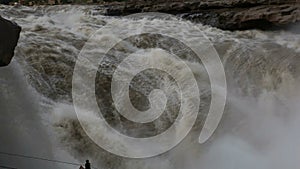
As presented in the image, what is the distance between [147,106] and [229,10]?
571 centimetres

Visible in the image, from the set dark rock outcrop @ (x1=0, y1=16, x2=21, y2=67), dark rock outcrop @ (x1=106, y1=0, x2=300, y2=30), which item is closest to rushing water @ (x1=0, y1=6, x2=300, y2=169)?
dark rock outcrop @ (x1=0, y1=16, x2=21, y2=67)

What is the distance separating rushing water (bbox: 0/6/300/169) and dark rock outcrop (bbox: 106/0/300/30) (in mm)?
1445

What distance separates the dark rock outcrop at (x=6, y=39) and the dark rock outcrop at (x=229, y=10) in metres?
6.74

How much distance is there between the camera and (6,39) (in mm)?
7117

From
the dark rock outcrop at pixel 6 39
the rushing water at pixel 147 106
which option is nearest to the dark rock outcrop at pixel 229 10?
the rushing water at pixel 147 106

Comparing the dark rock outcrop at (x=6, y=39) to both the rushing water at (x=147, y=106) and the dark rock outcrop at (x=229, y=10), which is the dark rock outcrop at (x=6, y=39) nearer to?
the rushing water at (x=147, y=106)

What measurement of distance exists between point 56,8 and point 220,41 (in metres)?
5.78

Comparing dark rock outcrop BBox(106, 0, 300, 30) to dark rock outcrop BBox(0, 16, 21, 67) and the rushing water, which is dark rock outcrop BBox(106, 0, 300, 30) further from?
dark rock outcrop BBox(0, 16, 21, 67)

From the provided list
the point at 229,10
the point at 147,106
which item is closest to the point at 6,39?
the point at 147,106

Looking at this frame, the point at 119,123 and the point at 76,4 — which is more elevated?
the point at 119,123

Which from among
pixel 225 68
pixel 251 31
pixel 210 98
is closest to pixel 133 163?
pixel 210 98

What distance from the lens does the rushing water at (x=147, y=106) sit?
26.2 feet

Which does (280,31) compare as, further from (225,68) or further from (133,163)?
(133,163)

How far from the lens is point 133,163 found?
26.0ft
